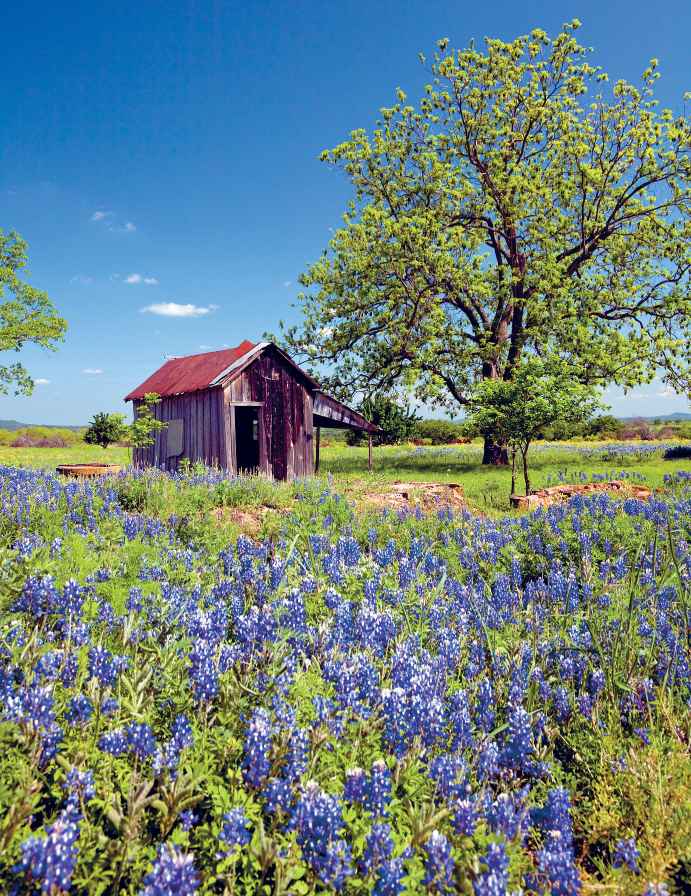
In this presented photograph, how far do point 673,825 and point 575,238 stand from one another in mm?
30141

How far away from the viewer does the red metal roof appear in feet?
67.1

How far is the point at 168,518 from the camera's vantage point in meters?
8.79

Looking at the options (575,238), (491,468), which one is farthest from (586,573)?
(575,238)

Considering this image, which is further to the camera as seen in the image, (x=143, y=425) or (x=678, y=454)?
(x=678, y=454)

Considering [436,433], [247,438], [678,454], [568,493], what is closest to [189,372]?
[247,438]

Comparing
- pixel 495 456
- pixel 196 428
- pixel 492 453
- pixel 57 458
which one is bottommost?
pixel 495 456

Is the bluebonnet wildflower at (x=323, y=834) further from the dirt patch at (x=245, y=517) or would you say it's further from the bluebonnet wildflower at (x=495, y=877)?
the dirt patch at (x=245, y=517)

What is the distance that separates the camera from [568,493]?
15164mm

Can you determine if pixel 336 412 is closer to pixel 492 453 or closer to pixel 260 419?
pixel 260 419

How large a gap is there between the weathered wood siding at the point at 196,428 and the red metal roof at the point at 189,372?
1.35 feet

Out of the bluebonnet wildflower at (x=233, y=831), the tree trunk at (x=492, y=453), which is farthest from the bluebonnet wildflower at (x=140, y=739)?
the tree trunk at (x=492, y=453)

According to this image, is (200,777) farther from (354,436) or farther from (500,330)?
(354,436)

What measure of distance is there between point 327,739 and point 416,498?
11.4 metres

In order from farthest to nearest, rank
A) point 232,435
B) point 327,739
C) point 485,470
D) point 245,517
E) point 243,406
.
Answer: point 485,470, point 243,406, point 232,435, point 245,517, point 327,739
